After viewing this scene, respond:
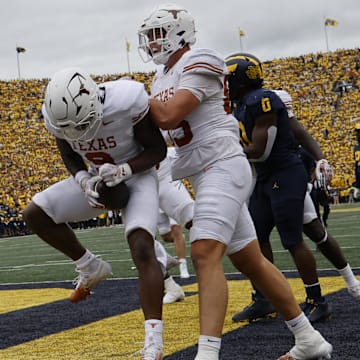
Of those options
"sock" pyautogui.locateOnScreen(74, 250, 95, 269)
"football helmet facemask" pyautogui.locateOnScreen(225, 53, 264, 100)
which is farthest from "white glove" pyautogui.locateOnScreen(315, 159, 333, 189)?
"sock" pyautogui.locateOnScreen(74, 250, 95, 269)

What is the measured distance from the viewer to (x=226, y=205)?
329cm

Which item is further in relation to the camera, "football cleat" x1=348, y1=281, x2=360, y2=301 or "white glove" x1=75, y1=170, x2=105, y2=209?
"football cleat" x1=348, y1=281, x2=360, y2=301

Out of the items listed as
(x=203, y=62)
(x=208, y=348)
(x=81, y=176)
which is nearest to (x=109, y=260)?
(x=81, y=176)

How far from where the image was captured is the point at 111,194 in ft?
11.3

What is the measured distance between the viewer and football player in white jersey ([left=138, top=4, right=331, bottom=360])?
322 centimetres

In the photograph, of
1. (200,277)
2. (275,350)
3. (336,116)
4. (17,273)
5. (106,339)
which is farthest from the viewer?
(336,116)

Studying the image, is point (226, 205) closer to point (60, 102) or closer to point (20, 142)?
point (60, 102)

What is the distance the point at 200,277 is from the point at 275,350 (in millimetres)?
776

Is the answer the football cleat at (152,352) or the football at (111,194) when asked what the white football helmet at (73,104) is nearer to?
the football at (111,194)

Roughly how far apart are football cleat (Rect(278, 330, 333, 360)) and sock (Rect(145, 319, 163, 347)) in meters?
0.60

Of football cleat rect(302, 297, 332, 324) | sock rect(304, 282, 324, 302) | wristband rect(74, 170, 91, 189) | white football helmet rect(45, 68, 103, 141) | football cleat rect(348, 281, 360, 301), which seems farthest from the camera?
football cleat rect(348, 281, 360, 301)

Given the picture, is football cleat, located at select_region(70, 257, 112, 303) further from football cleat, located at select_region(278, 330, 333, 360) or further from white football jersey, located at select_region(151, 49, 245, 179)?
football cleat, located at select_region(278, 330, 333, 360)

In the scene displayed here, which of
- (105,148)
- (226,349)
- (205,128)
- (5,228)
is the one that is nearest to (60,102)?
(105,148)

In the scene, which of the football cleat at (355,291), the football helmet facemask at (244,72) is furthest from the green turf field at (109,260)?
the football helmet facemask at (244,72)
